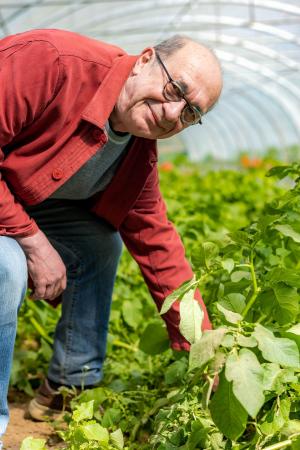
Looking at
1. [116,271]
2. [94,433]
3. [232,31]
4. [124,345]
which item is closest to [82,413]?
[94,433]

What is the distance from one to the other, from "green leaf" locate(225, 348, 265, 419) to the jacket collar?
79 cm

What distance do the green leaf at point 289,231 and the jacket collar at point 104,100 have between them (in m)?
0.55

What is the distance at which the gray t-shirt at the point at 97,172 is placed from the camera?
2.16 metres

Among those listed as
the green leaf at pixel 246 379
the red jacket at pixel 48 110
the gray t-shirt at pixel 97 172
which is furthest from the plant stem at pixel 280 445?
the gray t-shirt at pixel 97 172

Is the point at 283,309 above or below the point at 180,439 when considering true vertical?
above

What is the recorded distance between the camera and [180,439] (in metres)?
1.82

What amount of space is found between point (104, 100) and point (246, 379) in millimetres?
890

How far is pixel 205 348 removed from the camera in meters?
1.57

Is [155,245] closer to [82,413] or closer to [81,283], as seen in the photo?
[81,283]

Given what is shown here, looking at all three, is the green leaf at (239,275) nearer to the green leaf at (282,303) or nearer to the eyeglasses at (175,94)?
the green leaf at (282,303)

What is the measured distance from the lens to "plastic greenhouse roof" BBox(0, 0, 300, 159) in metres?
10.3

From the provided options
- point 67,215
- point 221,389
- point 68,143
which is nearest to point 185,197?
point 67,215

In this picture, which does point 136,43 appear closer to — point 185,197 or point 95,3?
point 95,3

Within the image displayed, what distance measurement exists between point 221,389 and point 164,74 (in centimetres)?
84
